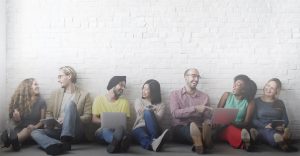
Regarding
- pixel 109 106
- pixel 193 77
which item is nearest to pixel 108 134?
pixel 109 106

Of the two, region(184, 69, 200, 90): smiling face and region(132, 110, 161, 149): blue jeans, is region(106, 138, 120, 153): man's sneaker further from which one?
region(184, 69, 200, 90): smiling face

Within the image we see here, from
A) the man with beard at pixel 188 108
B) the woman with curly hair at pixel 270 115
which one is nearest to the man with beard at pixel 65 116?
the man with beard at pixel 188 108

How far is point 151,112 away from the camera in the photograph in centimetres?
415

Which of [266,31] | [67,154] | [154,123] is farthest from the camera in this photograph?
[266,31]

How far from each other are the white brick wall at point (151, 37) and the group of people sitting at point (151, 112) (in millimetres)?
168

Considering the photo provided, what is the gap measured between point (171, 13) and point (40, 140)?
218 cm

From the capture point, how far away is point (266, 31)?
14.4 ft

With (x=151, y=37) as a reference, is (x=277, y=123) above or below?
below

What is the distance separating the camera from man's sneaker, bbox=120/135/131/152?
387cm

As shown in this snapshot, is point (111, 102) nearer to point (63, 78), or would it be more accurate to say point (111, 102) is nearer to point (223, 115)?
point (63, 78)

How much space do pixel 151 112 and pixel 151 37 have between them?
3.13 ft

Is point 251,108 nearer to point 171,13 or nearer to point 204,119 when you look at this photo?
point 204,119

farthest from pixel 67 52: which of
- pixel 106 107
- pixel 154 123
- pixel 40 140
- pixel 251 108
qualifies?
pixel 251 108

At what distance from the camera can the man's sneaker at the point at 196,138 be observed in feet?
12.7
